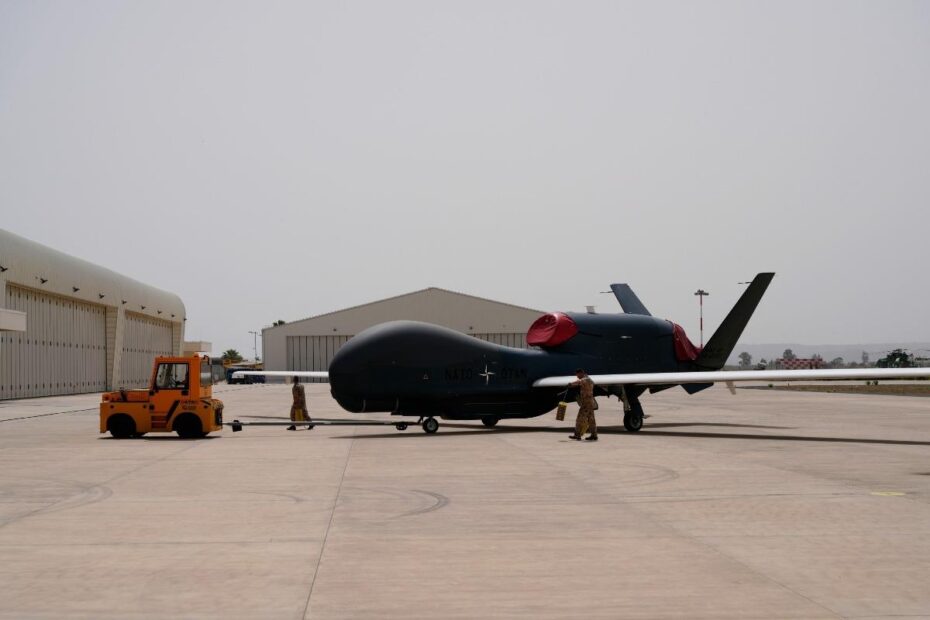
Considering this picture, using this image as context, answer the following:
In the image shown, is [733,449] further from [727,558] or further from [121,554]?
[121,554]

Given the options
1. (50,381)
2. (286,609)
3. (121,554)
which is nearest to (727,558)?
(286,609)

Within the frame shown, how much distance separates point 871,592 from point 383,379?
1796 cm

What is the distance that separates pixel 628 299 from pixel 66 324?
153ft

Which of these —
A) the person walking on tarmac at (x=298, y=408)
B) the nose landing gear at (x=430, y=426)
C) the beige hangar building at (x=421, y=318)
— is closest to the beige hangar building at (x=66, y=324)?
the beige hangar building at (x=421, y=318)

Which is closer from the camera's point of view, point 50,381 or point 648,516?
point 648,516

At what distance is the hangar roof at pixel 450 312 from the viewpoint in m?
96.9

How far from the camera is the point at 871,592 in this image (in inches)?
299

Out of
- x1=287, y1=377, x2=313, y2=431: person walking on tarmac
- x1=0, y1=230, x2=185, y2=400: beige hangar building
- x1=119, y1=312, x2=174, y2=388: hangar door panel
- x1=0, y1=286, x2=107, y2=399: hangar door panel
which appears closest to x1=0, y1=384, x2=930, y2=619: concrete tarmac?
x1=287, y1=377, x2=313, y2=431: person walking on tarmac

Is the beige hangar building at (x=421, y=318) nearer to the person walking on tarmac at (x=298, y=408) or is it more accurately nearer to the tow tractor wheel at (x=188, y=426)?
the person walking on tarmac at (x=298, y=408)

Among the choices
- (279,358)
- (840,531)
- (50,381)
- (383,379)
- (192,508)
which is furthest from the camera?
(279,358)

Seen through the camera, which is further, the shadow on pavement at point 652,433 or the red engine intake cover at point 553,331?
the red engine intake cover at point 553,331

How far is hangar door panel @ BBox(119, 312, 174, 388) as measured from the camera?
259 ft

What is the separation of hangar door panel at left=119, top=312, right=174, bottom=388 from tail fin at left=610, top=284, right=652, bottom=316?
54.7m

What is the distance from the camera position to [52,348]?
201 feet
